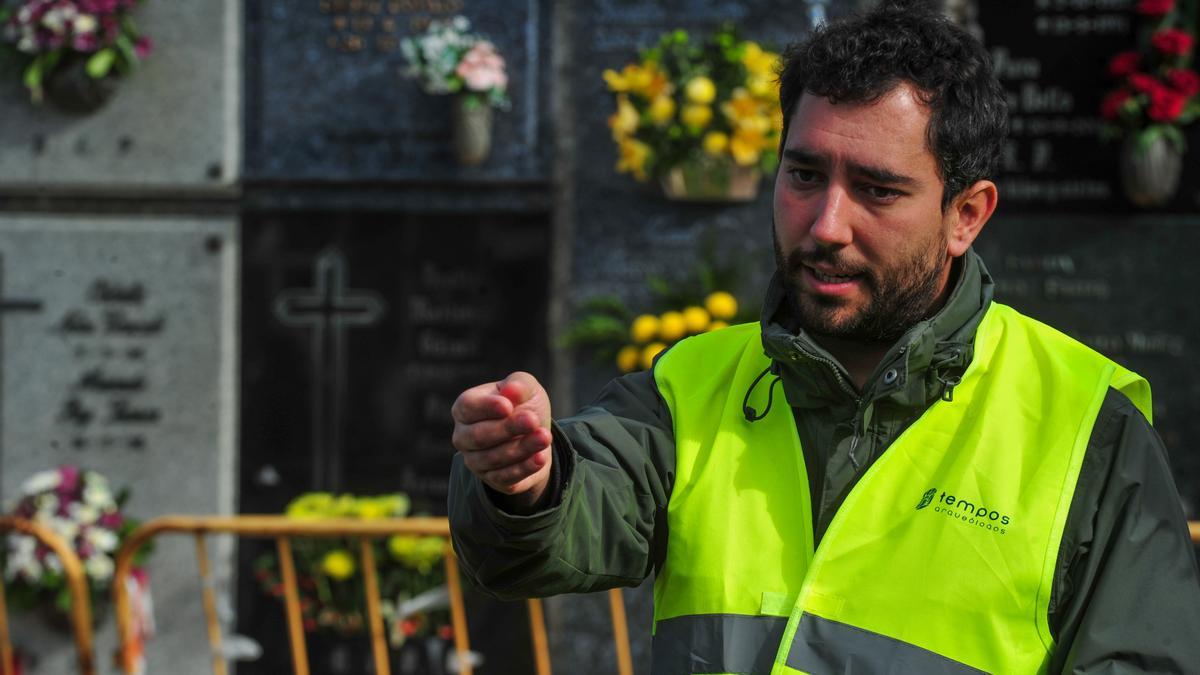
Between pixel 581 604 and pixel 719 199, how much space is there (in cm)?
182

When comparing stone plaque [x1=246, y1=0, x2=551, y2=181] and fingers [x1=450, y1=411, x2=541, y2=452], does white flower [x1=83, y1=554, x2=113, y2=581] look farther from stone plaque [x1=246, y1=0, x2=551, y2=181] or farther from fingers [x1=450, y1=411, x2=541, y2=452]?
fingers [x1=450, y1=411, x2=541, y2=452]

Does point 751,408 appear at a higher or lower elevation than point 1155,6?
lower

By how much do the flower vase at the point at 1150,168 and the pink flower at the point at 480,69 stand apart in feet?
8.46

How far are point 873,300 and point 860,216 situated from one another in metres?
0.11

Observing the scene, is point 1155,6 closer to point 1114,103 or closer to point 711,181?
point 1114,103

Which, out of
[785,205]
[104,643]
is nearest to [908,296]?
[785,205]

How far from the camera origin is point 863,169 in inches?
67.2

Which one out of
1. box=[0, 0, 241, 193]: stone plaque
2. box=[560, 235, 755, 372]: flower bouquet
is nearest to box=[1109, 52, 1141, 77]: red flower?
box=[560, 235, 755, 372]: flower bouquet

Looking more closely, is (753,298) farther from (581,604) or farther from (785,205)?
(785,205)

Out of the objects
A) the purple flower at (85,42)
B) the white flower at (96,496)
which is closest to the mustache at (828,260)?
the white flower at (96,496)

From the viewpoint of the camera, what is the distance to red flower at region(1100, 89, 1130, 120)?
18.6ft

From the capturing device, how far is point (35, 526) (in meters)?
4.38

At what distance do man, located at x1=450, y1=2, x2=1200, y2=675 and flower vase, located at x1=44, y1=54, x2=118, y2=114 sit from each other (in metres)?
4.99

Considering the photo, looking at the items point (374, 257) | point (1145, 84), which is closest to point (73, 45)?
point (374, 257)
